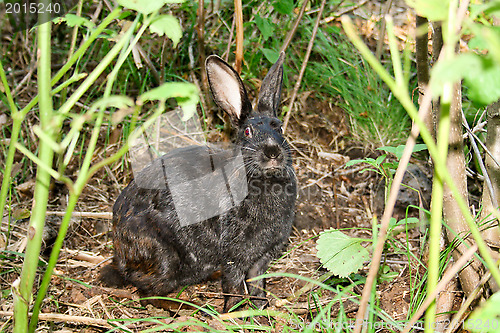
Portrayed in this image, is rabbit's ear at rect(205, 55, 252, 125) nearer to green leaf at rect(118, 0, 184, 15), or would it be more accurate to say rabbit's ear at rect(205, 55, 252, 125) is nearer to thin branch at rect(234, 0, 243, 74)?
thin branch at rect(234, 0, 243, 74)

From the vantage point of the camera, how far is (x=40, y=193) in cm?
179

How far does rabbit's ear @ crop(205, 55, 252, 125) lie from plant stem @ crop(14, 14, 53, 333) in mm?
1715

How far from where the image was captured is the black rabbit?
3516 millimetres

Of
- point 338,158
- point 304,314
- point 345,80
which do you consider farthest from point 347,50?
point 304,314

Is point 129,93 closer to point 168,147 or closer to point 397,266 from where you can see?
point 168,147

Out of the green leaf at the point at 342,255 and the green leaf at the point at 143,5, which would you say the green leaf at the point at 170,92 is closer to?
the green leaf at the point at 143,5

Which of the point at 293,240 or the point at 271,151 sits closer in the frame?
the point at 271,151

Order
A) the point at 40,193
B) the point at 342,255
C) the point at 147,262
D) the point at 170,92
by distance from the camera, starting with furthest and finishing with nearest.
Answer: the point at 147,262
the point at 342,255
the point at 40,193
the point at 170,92

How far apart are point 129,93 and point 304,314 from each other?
299 centimetres

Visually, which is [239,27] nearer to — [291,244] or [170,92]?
[291,244]

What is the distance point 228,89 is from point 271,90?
38cm

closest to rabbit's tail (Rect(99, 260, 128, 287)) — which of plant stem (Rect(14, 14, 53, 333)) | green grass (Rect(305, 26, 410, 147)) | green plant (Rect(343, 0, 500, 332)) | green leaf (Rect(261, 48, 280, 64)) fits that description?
plant stem (Rect(14, 14, 53, 333))

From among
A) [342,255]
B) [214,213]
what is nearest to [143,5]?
[342,255]

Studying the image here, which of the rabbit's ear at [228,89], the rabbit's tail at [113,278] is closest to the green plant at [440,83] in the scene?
the rabbit's ear at [228,89]
